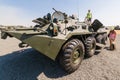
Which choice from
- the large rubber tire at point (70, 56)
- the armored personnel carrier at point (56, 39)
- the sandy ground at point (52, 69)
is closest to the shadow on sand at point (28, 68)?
the sandy ground at point (52, 69)

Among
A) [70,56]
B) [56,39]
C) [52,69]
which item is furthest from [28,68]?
[56,39]

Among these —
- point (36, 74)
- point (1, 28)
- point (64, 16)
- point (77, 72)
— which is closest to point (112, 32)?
point (64, 16)

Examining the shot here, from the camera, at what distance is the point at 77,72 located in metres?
6.18

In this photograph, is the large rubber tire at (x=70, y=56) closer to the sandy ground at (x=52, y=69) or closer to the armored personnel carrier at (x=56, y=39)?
the armored personnel carrier at (x=56, y=39)

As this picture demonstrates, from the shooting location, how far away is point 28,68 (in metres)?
6.69

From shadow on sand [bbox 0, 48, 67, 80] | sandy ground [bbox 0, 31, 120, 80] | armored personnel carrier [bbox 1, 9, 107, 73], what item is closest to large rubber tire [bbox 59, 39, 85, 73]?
armored personnel carrier [bbox 1, 9, 107, 73]

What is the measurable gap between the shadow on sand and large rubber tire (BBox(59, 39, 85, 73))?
422 millimetres

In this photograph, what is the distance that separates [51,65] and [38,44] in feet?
6.26

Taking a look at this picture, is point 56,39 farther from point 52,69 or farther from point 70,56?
point 52,69

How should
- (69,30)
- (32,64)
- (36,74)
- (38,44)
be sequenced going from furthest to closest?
(32,64), (69,30), (36,74), (38,44)

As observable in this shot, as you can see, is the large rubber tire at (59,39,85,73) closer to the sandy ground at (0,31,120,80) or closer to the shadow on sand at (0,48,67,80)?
the sandy ground at (0,31,120,80)

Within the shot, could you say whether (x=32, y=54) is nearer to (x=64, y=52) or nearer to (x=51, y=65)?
(x=51, y=65)

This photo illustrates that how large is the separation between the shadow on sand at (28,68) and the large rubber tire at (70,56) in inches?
16.6

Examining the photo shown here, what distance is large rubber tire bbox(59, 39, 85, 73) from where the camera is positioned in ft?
18.4
